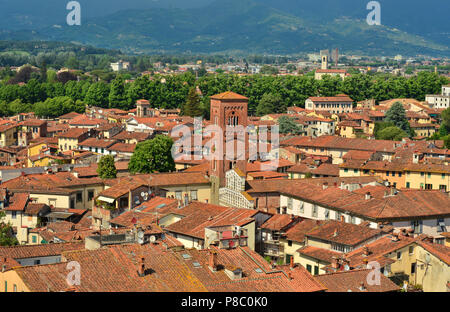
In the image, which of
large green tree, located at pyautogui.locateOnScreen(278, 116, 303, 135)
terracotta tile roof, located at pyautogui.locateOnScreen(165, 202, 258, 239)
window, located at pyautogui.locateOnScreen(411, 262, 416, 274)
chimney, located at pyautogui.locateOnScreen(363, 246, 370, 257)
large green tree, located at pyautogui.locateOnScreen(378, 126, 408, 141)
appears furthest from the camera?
large green tree, located at pyautogui.locateOnScreen(278, 116, 303, 135)

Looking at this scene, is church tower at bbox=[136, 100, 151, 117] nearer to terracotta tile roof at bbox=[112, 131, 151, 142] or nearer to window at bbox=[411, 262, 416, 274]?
terracotta tile roof at bbox=[112, 131, 151, 142]

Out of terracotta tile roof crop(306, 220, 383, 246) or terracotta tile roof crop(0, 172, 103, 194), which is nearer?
terracotta tile roof crop(306, 220, 383, 246)

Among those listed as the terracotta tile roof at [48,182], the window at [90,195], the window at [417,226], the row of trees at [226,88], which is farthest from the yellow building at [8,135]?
the window at [417,226]

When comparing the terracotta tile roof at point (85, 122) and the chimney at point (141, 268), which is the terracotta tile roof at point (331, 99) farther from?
the chimney at point (141, 268)

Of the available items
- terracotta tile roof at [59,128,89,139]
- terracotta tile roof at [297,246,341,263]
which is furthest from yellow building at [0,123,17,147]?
terracotta tile roof at [297,246,341,263]

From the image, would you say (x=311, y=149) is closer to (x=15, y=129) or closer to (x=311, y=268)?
(x=15, y=129)

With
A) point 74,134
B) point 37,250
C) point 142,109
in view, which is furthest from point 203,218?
point 142,109
